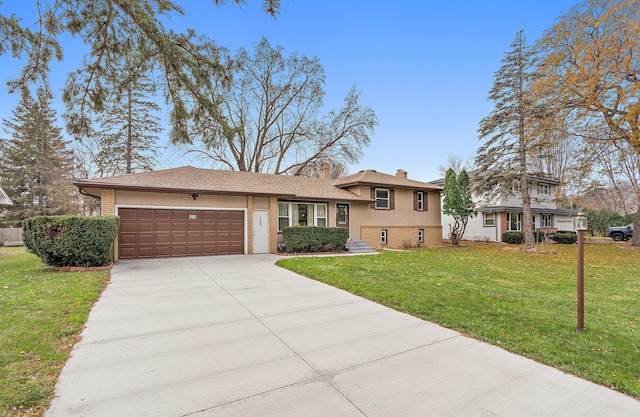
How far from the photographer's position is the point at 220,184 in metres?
13.7

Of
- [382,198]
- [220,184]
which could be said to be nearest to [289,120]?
[382,198]

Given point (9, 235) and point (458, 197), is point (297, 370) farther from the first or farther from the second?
point (9, 235)

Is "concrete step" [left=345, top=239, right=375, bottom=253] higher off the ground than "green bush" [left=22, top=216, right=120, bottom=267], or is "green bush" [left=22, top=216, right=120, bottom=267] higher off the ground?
"green bush" [left=22, top=216, right=120, bottom=267]

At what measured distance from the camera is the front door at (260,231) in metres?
14.0

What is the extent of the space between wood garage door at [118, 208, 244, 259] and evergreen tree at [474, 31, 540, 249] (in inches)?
606

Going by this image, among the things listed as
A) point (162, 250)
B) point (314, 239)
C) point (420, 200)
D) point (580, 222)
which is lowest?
point (162, 250)

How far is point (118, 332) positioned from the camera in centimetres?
420

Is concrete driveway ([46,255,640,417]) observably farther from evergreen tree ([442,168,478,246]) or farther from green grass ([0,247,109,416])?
evergreen tree ([442,168,478,246])

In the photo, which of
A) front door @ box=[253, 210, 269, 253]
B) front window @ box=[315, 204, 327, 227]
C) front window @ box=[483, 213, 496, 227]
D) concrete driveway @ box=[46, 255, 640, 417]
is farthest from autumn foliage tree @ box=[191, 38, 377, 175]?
concrete driveway @ box=[46, 255, 640, 417]

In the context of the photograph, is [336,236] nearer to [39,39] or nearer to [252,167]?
[39,39]

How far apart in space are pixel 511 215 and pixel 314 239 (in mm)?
18155

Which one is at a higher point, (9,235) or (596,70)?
(596,70)

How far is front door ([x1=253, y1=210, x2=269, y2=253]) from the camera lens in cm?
1398

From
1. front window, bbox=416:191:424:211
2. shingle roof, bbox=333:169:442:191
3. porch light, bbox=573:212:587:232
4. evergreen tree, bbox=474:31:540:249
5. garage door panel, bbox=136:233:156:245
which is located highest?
evergreen tree, bbox=474:31:540:249
